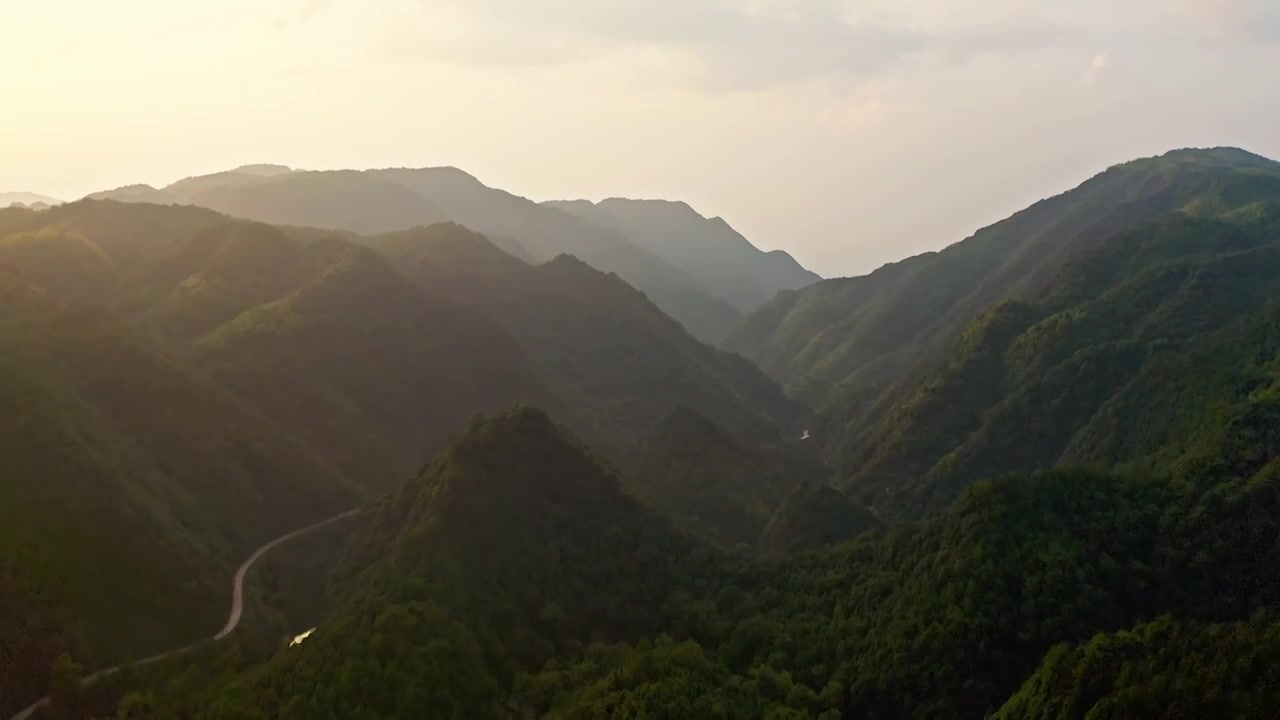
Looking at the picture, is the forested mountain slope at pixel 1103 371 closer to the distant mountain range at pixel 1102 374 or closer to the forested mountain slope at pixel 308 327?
the distant mountain range at pixel 1102 374

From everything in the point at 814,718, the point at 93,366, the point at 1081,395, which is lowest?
the point at 814,718

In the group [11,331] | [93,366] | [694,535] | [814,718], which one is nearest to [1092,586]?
[814,718]

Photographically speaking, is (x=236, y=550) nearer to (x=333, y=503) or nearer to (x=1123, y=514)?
(x=333, y=503)

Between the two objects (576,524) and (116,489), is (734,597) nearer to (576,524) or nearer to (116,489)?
(576,524)

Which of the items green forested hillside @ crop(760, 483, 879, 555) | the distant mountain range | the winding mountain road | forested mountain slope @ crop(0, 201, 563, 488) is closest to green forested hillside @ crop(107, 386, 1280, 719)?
the winding mountain road

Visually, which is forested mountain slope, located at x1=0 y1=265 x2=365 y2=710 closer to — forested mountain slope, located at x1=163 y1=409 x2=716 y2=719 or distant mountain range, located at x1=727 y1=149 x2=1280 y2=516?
forested mountain slope, located at x1=163 y1=409 x2=716 y2=719

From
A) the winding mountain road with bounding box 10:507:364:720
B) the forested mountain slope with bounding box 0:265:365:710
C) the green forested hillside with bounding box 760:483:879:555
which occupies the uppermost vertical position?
the forested mountain slope with bounding box 0:265:365:710

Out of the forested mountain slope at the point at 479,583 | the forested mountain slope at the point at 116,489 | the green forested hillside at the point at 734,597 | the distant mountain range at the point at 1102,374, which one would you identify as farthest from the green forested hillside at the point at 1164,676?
the forested mountain slope at the point at 116,489
